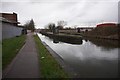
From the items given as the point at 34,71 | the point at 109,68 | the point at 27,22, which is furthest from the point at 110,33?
the point at 27,22

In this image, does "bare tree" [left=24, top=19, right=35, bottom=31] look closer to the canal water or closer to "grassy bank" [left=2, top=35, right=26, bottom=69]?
"grassy bank" [left=2, top=35, right=26, bottom=69]

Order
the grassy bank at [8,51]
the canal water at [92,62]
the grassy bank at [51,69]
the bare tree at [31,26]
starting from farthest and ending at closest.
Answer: the bare tree at [31,26], the grassy bank at [8,51], the canal water at [92,62], the grassy bank at [51,69]

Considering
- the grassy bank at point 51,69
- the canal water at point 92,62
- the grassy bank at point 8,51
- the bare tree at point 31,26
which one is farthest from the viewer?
the bare tree at point 31,26

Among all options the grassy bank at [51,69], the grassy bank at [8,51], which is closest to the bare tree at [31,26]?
the grassy bank at [8,51]

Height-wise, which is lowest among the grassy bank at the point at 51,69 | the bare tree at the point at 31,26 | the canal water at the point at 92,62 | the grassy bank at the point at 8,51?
the canal water at the point at 92,62

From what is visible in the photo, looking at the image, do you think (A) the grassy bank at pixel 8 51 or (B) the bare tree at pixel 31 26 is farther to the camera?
(B) the bare tree at pixel 31 26

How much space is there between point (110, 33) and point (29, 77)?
52317 millimetres

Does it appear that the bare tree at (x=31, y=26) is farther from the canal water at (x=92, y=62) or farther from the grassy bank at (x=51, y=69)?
the grassy bank at (x=51, y=69)

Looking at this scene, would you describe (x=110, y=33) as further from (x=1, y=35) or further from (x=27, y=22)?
(x=27, y=22)

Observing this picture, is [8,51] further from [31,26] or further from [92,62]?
[31,26]

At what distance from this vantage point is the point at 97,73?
11953mm

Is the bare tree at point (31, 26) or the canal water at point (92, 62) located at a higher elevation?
the bare tree at point (31, 26)

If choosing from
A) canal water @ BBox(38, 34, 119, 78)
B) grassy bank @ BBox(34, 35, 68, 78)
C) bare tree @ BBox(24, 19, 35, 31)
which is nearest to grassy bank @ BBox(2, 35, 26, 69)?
grassy bank @ BBox(34, 35, 68, 78)

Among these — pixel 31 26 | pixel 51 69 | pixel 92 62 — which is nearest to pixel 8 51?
pixel 92 62
